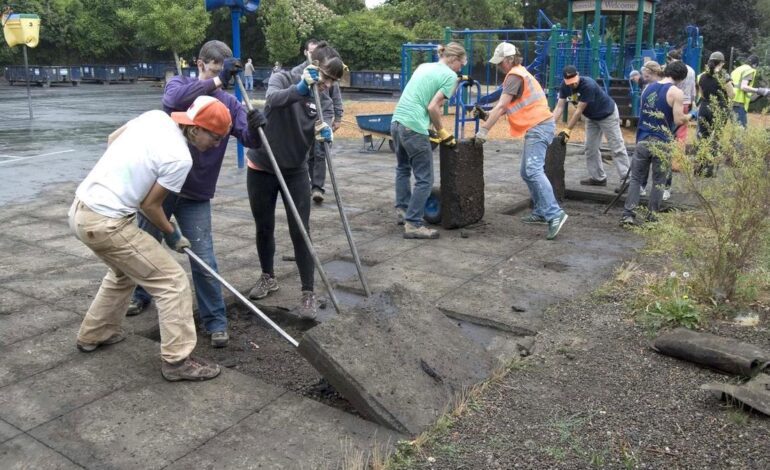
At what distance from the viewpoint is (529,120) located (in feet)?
22.0

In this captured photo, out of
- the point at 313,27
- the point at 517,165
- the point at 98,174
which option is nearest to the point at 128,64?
the point at 313,27

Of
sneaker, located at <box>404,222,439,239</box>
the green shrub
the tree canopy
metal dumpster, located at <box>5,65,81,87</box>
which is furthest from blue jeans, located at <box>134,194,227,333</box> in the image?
metal dumpster, located at <box>5,65,81,87</box>

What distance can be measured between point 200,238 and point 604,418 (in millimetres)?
2462

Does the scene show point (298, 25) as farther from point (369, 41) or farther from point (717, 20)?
point (717, 20)

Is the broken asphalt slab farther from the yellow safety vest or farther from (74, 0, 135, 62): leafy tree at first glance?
(74, 0, 135, 62): leafy tree

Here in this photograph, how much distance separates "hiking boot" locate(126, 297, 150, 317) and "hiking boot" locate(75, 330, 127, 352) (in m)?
0.43

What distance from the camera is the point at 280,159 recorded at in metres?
4.52

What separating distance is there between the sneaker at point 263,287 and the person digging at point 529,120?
2.73 m

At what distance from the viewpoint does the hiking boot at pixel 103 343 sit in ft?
13.1

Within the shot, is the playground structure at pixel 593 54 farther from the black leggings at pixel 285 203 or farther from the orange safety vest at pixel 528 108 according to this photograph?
the black leggings at pixel 285 203

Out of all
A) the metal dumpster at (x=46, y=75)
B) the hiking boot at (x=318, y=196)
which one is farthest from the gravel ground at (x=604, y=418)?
the metal dumpster at (x=46, y=75)

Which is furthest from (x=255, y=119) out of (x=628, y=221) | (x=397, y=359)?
(x=628, y=221)

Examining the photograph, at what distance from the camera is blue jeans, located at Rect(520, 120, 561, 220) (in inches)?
261

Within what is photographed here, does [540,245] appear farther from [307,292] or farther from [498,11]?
[498,11]
